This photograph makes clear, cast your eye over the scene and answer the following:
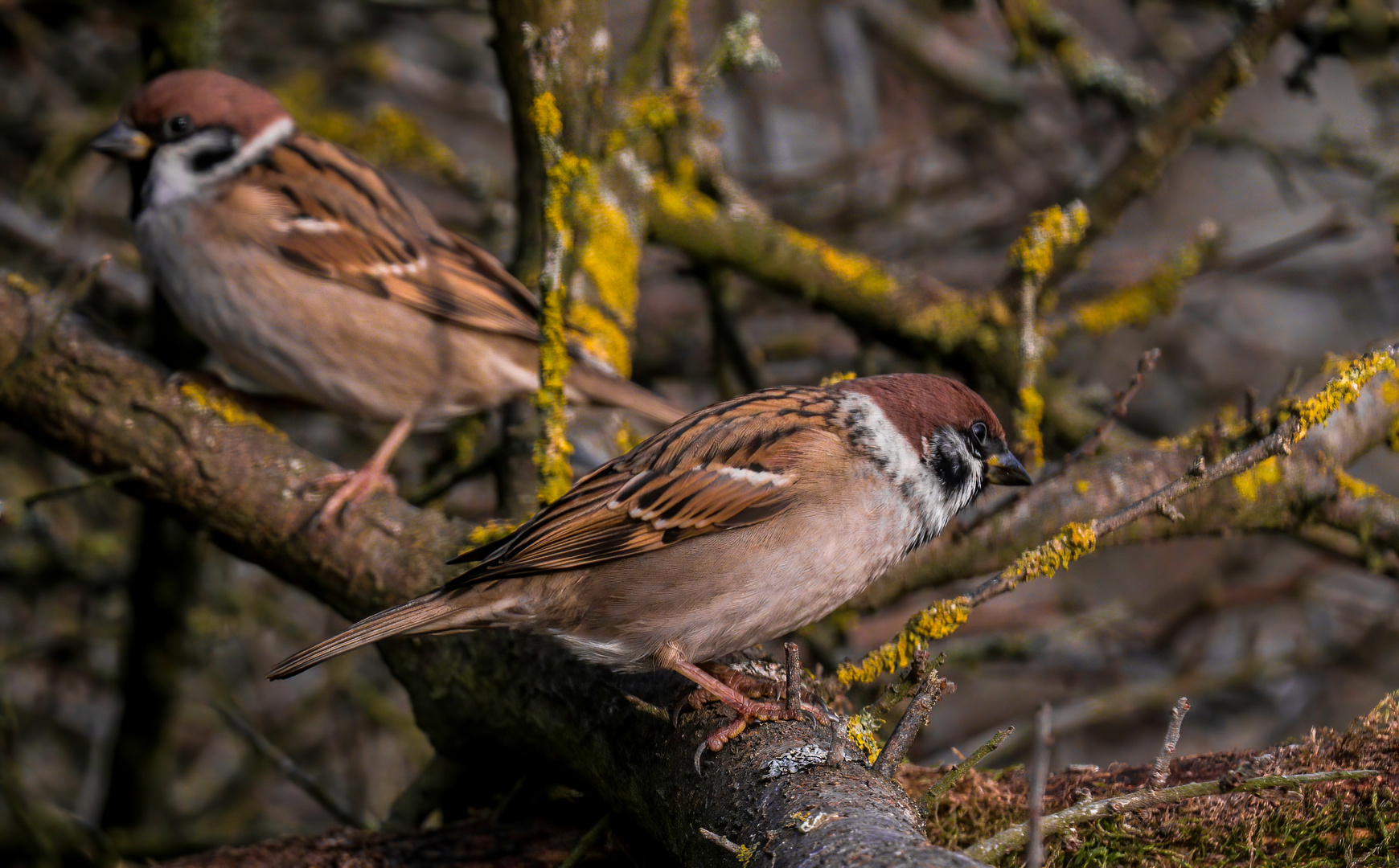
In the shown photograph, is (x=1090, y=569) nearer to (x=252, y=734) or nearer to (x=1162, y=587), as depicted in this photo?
(x=1162, y=587)

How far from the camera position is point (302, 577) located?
114 inches

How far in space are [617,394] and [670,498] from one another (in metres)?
0.91

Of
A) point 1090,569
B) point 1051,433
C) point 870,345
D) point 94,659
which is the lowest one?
point 1090,569

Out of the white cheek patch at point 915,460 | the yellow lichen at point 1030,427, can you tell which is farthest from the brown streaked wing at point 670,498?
the yellow lichen at point 1030,427

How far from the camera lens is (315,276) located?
339cm

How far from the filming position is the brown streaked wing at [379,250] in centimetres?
342

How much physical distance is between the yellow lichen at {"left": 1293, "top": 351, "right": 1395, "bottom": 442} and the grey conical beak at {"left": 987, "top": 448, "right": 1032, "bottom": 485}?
627 mm

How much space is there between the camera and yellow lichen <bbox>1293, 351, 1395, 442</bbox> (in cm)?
208

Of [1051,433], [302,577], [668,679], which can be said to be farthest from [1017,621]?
[302,577]

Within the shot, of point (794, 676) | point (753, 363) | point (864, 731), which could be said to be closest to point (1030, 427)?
point (864, 731)

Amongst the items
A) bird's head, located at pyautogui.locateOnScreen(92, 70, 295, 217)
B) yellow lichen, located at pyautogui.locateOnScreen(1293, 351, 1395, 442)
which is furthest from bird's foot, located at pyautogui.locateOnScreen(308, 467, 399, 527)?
yellow lichen, located at pyautogui.locateOnScreen(1293, 351, 1395, 442)

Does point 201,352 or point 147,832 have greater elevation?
point 201,352

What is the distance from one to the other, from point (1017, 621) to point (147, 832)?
323 centimetres

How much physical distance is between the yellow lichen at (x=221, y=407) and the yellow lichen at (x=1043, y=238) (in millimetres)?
2014
